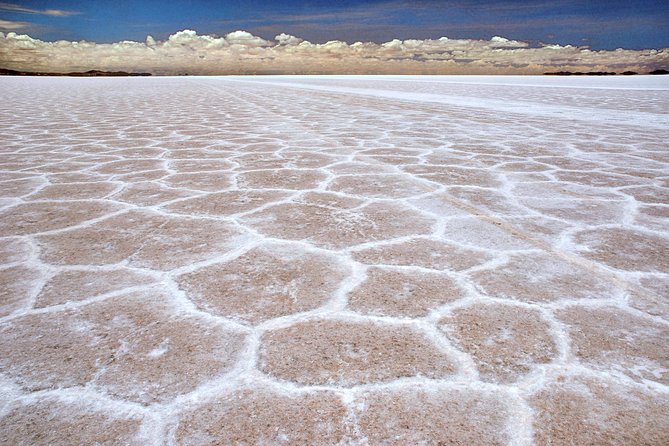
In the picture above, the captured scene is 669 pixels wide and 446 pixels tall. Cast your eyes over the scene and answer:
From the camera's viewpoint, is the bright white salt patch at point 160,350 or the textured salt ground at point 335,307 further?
the bright white salt patch at point 160,350

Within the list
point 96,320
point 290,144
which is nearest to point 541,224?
point 96,320

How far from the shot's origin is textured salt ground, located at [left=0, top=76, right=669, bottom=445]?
98 centimetres

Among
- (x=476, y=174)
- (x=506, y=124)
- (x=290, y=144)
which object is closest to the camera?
(x=476, y=174)

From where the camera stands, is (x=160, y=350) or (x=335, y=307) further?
(x=335, y=307)

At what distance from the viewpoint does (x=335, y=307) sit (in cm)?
141

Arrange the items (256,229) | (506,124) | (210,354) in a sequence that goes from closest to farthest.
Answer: (210,354)
(256,229)
(506,124)

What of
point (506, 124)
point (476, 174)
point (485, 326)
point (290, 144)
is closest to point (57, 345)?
point (485, 326)

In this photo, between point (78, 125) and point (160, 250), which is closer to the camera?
point (160, 250)

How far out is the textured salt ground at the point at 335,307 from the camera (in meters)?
0.98

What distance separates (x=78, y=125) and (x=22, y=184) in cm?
382

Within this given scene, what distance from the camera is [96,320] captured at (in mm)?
1338

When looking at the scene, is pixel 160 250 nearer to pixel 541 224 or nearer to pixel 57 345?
pixel 57 345

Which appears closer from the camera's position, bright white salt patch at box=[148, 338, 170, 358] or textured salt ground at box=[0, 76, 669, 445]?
textured salt ground at box=[0, 76, 669, 445]

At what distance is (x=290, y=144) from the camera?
4406 millimetres
